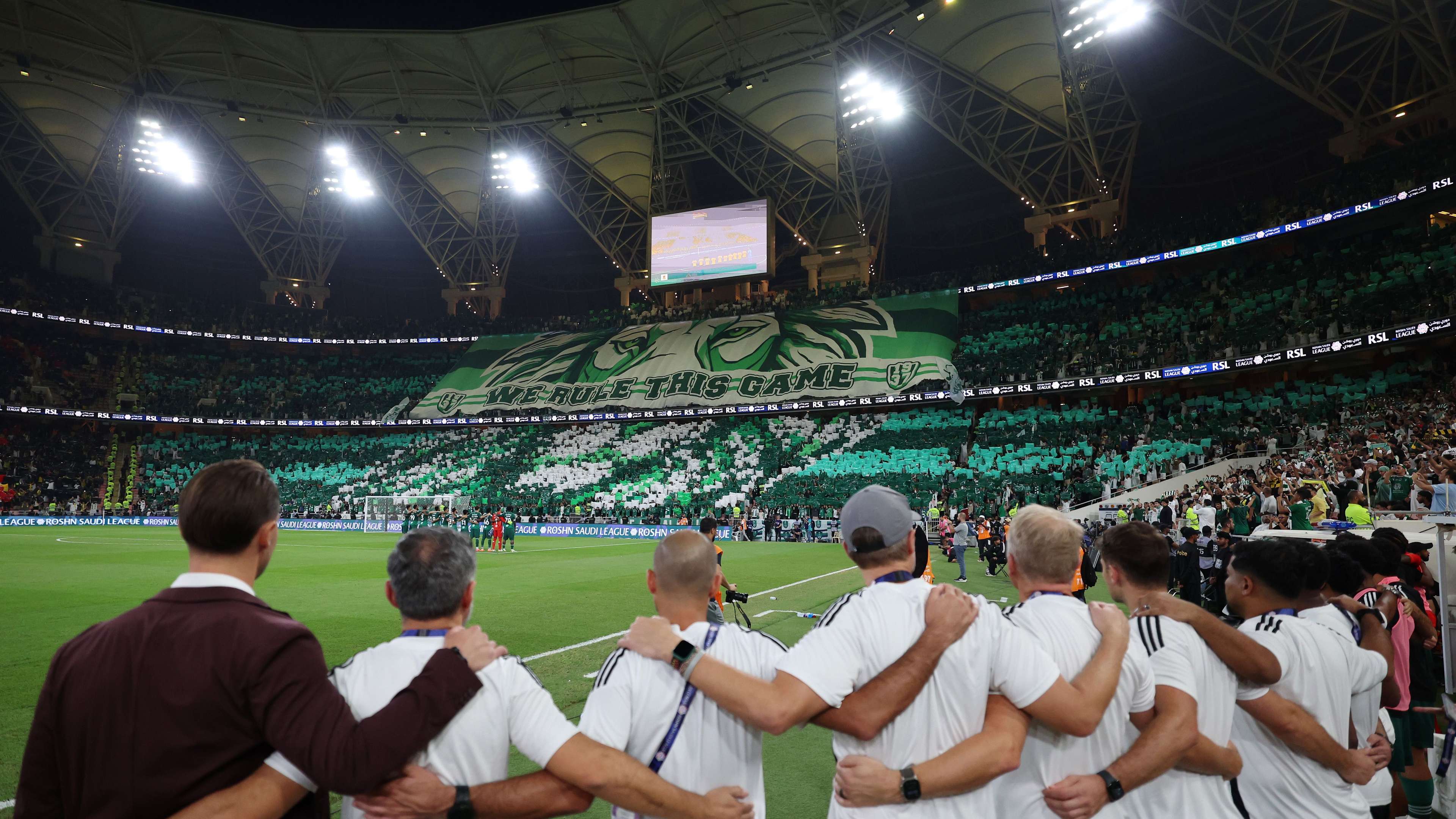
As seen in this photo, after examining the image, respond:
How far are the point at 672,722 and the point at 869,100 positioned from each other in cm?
3917

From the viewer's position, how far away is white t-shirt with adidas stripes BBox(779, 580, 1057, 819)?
2.62 meters

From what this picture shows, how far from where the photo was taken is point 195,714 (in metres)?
2.06

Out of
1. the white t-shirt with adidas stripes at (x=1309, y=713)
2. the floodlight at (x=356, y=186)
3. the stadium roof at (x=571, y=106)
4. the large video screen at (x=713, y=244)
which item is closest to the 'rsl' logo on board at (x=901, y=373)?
the large video screen at (x=713, y=244)

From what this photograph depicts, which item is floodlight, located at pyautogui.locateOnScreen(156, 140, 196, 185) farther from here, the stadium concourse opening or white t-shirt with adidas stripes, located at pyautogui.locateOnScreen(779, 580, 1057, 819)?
white t-shirt with adidas stripes, located at pyautogui.locateOnScreen(779, 580, 1057, 819)

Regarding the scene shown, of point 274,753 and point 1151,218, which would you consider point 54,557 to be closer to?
point 274,753

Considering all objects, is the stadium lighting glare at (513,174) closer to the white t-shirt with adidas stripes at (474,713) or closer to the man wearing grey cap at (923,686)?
the white t-shirt with adidas stripes at (474,713)

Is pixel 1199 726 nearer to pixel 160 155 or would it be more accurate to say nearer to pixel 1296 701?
pixel 1296 701

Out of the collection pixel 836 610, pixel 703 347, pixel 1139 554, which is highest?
pixel 703 347

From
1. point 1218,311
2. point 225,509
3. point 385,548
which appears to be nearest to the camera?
point 225,509

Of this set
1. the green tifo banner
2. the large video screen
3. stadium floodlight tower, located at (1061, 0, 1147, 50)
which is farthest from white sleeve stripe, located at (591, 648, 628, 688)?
the large video screen

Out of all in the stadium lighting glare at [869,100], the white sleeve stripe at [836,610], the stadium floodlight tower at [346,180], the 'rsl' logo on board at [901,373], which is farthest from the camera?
the stadium floodlight tower at [346,180]

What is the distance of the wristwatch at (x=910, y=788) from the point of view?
253 cm

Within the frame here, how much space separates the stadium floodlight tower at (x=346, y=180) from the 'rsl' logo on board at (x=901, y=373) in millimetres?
34404

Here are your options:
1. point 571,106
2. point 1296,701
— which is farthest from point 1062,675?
point 571,106
